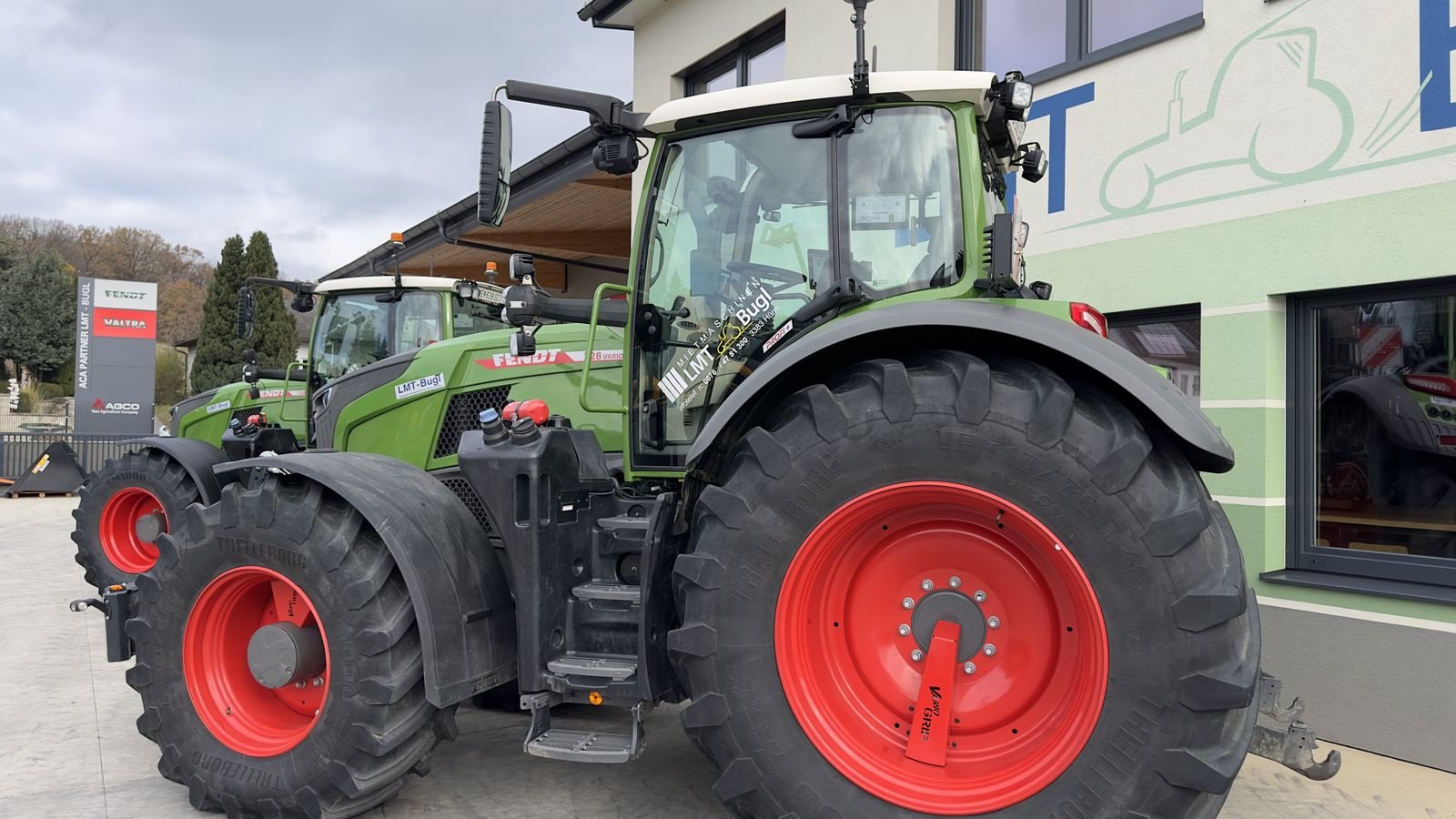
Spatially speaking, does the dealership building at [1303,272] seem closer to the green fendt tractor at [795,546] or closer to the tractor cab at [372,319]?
the green fendt tractor at [795,546]

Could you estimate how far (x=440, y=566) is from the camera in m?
3.13

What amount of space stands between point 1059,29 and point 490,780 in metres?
5.36

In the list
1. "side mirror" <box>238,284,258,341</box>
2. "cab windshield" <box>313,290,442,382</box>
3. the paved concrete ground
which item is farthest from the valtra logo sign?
the paved concrete ground

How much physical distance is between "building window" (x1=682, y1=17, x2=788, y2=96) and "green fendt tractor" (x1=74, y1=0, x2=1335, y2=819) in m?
5.62

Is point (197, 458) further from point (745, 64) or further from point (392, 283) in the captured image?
point (745, 64)

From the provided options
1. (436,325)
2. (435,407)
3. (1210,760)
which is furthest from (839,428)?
(436,325)

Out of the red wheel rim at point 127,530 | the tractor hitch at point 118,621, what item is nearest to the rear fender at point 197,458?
the red wheel rim at point 127,530

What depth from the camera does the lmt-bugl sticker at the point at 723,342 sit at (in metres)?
3.22

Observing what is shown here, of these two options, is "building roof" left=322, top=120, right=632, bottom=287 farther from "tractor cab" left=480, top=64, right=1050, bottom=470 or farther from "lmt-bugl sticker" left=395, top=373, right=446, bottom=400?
"tractor cab" left=480, top=64, right=1050, bottom=470

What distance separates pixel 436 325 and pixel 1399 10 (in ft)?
20.9

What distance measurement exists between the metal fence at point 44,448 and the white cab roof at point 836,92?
59.7ft

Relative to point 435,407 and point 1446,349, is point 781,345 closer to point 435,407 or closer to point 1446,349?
point 435,407

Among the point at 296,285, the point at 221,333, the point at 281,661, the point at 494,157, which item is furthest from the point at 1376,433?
the point at 221,333

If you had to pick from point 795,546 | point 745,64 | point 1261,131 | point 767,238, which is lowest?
point 795,546
